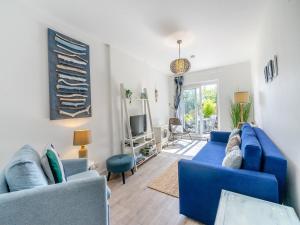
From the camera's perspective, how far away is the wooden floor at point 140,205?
5.61ft

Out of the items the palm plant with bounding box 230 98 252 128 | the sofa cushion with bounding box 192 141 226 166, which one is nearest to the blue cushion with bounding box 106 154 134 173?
the sofa cushion with bounding box 192 141 226 166

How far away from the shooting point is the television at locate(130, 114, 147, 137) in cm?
345

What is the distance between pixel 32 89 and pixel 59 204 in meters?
1.58

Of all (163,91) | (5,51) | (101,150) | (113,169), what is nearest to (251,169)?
(113,169)

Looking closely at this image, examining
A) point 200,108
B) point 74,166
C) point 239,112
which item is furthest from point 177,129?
point 74,166

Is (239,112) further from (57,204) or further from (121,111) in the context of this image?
(57,204)

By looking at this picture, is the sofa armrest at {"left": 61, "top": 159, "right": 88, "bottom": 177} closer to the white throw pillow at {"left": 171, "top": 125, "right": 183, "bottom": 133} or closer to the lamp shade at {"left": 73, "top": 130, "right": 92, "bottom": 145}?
the lamp shade at {"left": 73, "top": 130, "right": 92, "bottom": 145}

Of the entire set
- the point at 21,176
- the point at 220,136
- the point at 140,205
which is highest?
the point at 21,176

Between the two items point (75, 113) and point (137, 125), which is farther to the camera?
point (137, 125)

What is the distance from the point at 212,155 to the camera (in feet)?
7.88

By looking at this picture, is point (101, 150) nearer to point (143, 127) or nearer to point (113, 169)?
point (113, 169)

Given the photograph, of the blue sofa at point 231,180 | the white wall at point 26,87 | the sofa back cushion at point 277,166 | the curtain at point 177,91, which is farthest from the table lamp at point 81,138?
the curtain at point 177,91

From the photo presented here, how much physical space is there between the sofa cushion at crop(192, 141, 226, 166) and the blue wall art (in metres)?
2.01

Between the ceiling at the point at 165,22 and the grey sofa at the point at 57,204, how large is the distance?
2085 millimetres
